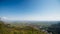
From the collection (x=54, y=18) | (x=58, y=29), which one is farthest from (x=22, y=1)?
(x=58, y=29)

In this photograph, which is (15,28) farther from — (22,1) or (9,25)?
(22,1)

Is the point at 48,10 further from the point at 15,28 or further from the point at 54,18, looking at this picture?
the point at 15,28

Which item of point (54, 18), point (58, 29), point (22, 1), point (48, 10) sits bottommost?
point (58, 29)

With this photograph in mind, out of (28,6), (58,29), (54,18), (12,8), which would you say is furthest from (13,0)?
(58,29)

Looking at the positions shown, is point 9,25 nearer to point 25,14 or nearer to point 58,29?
point 25,14

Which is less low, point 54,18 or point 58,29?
point 54,18

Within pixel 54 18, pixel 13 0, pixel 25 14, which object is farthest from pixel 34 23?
pixel 13 0

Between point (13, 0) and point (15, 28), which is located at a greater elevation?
point (13, 0)

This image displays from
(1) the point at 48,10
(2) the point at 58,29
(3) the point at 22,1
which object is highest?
(3) the point at 22,1
